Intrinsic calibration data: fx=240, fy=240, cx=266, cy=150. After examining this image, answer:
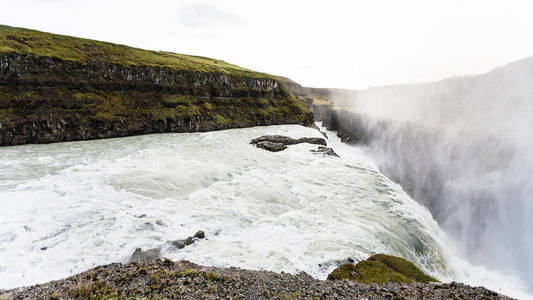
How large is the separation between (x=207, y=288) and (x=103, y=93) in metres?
48.6

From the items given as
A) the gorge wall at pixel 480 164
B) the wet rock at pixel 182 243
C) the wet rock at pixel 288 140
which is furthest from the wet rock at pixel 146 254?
the wet rock at pixel 288 140

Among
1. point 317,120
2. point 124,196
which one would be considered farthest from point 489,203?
point 317,120

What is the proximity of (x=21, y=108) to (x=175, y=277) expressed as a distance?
1668 inches

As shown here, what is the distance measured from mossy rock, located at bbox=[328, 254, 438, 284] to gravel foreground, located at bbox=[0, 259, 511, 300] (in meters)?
0.73

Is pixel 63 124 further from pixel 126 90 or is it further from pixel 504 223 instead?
pixel 504 223

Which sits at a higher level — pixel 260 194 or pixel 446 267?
pixel 260 194

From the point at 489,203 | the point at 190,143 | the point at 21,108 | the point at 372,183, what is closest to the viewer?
the point at 489,203

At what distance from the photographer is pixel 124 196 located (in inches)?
664

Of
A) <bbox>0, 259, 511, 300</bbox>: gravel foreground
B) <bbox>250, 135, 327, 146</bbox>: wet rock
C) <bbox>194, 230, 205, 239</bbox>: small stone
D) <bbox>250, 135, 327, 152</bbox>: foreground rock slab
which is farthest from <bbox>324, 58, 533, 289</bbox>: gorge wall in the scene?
<bbox>194, 230, 205, 239</bbox>: small stone

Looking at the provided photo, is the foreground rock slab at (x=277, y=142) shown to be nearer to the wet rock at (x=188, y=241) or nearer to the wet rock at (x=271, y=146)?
the wet rock at (x=271, y=146)

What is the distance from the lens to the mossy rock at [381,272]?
8.77m

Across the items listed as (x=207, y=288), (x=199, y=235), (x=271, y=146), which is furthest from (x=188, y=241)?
(x=271, y=146)

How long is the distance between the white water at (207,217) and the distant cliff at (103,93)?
10.3 meters

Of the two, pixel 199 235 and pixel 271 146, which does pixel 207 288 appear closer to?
pixel 199 235
